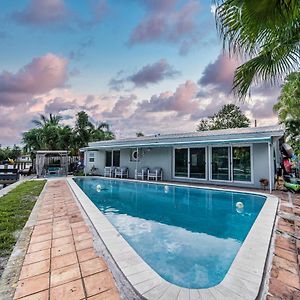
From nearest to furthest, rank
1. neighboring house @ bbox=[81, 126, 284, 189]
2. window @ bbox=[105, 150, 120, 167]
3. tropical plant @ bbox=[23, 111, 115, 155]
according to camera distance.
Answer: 1. neighboring house @ bbox=[81, 126, 284, 189]
2. window @ bbox=[105, 150, 120, 167]
3. tropical plant @ bbox=[23, 111, 115, 155]

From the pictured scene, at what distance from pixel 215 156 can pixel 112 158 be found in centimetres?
1256

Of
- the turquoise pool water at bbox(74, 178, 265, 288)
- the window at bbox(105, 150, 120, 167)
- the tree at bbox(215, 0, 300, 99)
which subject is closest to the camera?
the tree at bbox(215, 0, 300, 99)

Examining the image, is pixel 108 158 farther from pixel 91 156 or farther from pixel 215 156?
pixel 215 156

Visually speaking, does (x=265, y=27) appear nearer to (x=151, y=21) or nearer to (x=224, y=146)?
(x=151, y=21)

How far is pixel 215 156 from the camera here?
17359mm

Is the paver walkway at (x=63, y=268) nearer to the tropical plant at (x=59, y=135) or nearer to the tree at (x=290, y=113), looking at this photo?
the tree at (x=290, y=113)

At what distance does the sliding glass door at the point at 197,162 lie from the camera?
59.0 ft

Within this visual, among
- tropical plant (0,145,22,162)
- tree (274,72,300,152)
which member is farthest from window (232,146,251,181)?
tropical plant (0,145,22,162)

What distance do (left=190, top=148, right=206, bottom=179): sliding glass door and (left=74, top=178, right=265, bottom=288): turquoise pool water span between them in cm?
355

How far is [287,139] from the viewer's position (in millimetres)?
23734

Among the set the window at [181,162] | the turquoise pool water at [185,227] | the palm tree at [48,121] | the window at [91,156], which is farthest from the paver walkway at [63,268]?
the palm tree at [48,121]

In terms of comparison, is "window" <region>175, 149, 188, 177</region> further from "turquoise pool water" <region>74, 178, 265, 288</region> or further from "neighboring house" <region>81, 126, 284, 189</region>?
"turquoise pool water" <region>74, 178, 265, 288</region>

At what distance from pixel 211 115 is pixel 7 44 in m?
40.2

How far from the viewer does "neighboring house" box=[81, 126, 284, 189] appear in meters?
14.9
